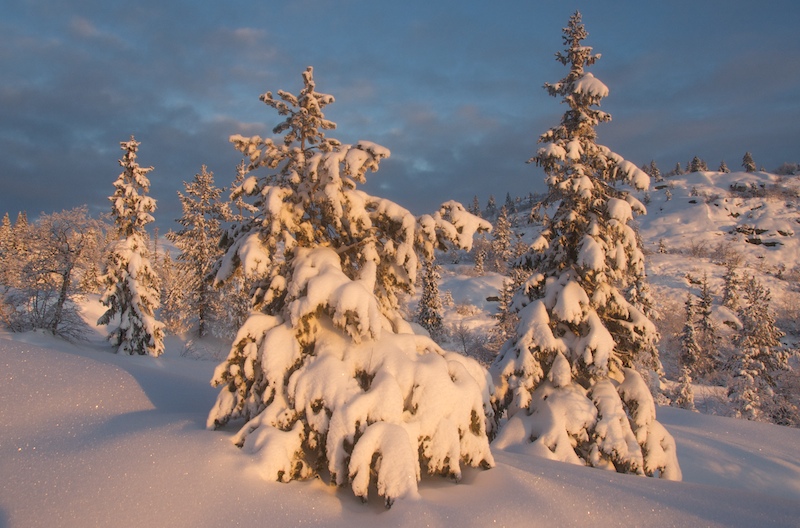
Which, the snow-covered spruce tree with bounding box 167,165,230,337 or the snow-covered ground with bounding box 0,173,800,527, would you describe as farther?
the snow-covered spruce tree with bounding box 167,165,230,337

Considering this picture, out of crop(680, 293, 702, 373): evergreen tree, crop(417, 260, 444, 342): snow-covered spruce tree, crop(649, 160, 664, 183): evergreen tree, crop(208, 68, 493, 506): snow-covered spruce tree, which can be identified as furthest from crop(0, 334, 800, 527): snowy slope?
crop(649, 160, 664, 183): evergreen tree

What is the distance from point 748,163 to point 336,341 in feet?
567

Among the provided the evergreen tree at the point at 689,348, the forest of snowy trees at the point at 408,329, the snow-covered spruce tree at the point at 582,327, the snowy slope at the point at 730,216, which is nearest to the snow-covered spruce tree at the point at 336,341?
the forest of snowy trees at the point at 408,329

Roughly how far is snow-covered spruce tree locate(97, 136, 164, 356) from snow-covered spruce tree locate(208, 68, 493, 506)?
877 inches

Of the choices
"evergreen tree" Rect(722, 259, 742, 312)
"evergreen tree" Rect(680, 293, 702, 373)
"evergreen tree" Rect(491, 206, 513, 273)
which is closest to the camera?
"evergreen tree" Rect(680, 293, 702, 373)

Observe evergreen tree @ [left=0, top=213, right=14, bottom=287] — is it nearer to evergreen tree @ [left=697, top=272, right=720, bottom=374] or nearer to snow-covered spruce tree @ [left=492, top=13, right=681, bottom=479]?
snow-covered spruce tree @ [left=492, top=13, right=681, bottom=479]

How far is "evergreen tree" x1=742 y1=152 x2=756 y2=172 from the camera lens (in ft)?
441

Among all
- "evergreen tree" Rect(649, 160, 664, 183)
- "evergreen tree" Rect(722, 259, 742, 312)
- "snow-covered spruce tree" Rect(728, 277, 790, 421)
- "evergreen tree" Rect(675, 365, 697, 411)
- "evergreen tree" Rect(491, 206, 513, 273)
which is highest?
"evergreen tree" Rect(649, 160, 664, 183)

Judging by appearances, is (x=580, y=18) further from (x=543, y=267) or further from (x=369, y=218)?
(x=369, y=218)

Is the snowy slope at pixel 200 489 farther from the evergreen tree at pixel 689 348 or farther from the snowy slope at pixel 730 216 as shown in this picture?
the snowy slope at pixel 730 216

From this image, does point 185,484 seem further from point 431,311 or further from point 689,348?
point 431,311

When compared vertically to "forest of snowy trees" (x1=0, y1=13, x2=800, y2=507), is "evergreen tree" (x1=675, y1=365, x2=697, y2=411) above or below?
below

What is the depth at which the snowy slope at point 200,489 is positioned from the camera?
352 centimetres

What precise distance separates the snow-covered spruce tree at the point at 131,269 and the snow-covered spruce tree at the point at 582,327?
74.5 ft
